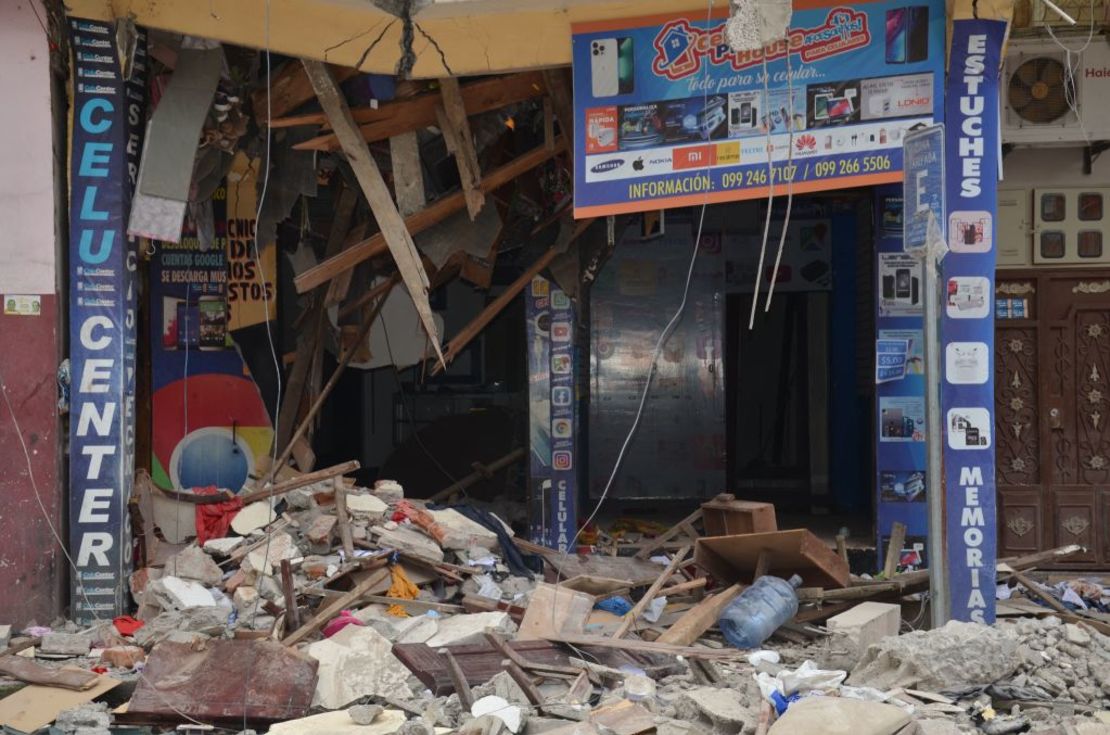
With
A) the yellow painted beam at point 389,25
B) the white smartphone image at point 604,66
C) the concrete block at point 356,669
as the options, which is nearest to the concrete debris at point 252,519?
the concrete block at point 356,669

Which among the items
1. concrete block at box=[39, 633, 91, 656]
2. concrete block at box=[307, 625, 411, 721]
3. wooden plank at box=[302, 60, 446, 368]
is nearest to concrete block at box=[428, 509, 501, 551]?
wooden plank at box=[302, 60, 446, 368]

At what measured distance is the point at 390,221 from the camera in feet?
28.5

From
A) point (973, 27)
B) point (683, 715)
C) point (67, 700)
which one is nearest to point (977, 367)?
point (973, 27)

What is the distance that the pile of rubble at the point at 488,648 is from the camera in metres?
6.07

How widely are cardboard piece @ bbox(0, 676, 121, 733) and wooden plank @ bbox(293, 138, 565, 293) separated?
361 centimetres

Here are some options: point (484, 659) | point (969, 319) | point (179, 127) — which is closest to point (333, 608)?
point (484, 659)

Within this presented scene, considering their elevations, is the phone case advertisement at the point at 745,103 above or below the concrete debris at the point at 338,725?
above

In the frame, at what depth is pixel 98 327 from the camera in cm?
834

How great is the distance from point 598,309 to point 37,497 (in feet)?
22.2

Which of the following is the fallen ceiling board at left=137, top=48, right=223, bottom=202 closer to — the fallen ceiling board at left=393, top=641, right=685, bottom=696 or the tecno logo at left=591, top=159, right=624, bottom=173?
the tecno logo at left=591, top=159, right=624, bottom=173

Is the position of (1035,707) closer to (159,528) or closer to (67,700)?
(67,700)

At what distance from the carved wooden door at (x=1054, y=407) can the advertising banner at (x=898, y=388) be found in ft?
3.29

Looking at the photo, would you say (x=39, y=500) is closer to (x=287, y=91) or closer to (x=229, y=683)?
(x=229, y=683)

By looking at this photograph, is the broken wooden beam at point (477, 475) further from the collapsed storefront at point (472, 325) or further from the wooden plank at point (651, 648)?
the wooden plank at point (651, 648)
